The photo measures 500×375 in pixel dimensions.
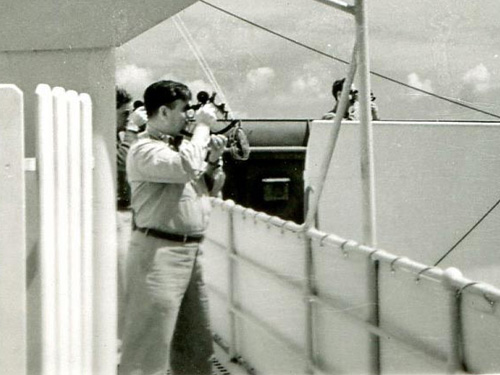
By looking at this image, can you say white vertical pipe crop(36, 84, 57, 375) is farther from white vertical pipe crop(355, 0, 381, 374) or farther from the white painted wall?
the white painted wall

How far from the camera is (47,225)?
1.19 m

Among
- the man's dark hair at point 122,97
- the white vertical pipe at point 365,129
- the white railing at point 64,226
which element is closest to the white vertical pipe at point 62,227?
the white railing at point 64,226

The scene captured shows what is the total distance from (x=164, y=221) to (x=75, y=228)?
0.72m

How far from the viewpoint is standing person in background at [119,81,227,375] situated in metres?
1.86

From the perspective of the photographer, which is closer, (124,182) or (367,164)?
(367,164)

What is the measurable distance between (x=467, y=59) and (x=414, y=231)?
0.59 meters

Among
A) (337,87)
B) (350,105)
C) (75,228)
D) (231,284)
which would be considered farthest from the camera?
(231,284)

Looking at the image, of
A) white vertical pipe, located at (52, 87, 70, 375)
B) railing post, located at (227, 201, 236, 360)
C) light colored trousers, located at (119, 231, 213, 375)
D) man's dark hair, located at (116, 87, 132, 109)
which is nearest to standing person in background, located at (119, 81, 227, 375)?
light colored trousers, located at (119, 231, 213, 375)

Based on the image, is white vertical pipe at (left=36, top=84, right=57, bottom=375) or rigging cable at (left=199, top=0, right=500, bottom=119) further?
rigging cable at (left=199, top=0, right=500, bottom=119)

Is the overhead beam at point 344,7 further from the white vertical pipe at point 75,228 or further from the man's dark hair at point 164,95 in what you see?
the white vertical pipe at point 75,228

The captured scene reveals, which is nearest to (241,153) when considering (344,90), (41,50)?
(344,90)

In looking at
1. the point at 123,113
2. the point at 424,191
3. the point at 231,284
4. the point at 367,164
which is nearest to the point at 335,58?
the point at 367,164

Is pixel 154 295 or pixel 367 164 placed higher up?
pixel 367 164

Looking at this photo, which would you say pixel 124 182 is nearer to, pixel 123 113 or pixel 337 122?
pixel 123 113
